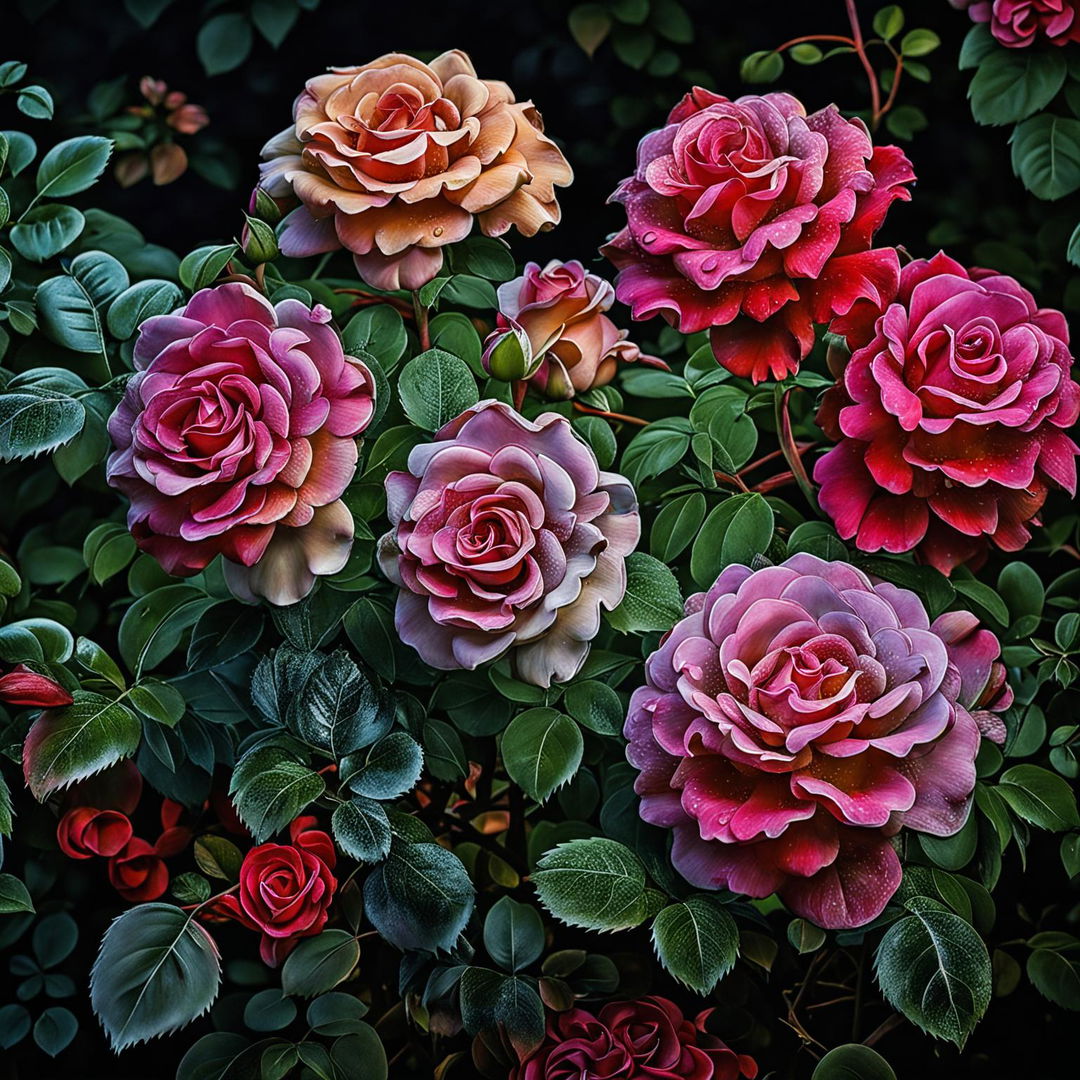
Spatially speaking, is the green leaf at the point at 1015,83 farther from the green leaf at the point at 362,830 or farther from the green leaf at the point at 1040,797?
the green leaf at the point at 362,830

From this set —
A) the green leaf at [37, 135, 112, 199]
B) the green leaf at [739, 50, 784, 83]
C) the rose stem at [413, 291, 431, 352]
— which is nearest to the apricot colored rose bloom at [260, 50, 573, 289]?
the rose stem at [413, 291, 431, 352]

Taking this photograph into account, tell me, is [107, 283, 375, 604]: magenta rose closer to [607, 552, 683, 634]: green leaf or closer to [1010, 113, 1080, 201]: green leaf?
A: [607, 552, 683, 634]: green leaf

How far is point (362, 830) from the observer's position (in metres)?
0.67

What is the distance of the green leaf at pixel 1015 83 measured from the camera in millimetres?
995

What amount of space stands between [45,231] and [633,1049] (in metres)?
0.68

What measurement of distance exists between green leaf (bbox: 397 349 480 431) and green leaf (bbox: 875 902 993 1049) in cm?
39

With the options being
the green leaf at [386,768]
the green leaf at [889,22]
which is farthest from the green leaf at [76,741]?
the green leaf at [889,22]

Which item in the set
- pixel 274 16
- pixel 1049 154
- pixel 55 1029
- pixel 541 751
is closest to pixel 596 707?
pixel 541 751

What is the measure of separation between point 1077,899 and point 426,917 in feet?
1.88

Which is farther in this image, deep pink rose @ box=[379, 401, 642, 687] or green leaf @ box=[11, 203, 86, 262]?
green leaf @ box=[11, 203, 86, 262]

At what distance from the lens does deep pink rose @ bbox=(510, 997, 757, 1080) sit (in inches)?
27.9

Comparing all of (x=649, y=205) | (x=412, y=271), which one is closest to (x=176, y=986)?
(x=412, y=271)

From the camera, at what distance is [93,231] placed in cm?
97

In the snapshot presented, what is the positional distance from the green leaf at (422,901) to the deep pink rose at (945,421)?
1.01 ft
